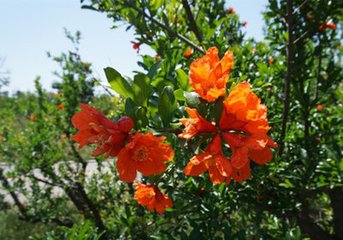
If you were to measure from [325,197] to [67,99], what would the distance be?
427 cm

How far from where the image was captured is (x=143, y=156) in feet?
3.08

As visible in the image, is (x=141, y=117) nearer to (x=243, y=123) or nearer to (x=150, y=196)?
(x=243, y=123)

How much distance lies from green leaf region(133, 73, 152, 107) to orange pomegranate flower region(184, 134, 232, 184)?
0.89 feet

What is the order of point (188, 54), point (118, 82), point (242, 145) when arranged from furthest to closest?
point (188, 54), point (118, 82), point (242, 145)

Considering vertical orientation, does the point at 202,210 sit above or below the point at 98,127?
below

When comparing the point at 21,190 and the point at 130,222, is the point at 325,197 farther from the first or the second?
the point at 21,190

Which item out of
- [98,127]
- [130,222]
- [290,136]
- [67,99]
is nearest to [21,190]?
[67,99]

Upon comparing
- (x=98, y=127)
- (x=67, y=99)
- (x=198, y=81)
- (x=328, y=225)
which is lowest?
(x=328, y=225)

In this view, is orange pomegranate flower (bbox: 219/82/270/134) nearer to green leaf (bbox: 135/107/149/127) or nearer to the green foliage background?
the green foliage background

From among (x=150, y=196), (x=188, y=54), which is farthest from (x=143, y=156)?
(x=188, y=54)

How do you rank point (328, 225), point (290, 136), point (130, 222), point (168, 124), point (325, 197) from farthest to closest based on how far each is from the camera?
point (325, 197), point (328, 225), point (130, 222), point (290, 136), point (168, 124)

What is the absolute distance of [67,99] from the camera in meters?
5.33

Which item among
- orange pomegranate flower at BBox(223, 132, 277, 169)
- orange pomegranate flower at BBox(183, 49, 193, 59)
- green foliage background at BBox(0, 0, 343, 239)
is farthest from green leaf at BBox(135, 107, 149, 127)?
orange pomegranate flower at BBox(183, 49, 193, 59)

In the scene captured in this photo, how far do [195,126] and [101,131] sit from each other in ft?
0.94
